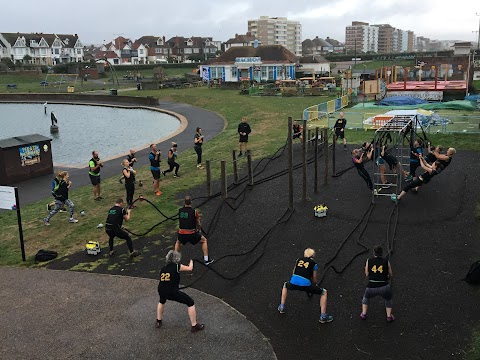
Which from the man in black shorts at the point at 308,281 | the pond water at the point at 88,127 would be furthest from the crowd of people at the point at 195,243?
the pond water at the point at 88,127

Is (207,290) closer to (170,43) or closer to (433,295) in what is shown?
(433,295)

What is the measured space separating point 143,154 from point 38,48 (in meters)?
128

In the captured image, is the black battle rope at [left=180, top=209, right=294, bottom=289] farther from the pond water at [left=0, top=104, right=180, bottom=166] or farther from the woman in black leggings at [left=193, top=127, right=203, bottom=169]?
the pond water at [left=0, top=104, right=180, bottom=166]

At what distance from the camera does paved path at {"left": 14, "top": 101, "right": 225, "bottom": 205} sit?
1958cm

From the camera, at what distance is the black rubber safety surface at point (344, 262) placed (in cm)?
852

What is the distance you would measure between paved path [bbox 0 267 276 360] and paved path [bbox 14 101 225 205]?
27.3 ft

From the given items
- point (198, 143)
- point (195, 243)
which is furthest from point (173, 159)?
point (195, 243)

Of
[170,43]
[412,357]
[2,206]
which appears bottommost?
[412,357]

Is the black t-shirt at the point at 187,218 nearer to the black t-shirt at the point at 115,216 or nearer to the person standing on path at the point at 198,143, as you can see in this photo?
the black t-shirt at the point at 115,216

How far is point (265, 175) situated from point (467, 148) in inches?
410

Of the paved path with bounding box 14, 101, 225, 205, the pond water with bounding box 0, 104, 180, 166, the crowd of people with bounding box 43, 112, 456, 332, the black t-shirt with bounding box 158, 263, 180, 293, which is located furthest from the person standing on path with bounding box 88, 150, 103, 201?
the black t-shirt with bounding box 158, 263, 180, 293

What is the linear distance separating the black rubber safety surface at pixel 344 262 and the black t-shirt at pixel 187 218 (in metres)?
1.06

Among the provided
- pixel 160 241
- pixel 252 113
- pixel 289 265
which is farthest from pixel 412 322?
pixel 252 113

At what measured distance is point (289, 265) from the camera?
1155 cm
